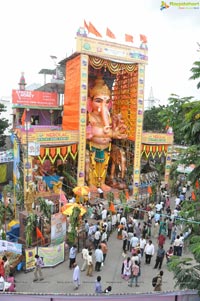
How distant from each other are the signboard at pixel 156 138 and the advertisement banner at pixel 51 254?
456 inches

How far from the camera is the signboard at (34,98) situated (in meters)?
24.7

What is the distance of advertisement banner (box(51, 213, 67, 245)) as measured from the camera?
11.6 metres

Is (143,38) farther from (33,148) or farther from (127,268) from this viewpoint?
(127,268)

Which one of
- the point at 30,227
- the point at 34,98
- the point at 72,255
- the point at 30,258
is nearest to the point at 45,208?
the point at 30,227

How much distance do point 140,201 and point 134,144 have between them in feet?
12.4

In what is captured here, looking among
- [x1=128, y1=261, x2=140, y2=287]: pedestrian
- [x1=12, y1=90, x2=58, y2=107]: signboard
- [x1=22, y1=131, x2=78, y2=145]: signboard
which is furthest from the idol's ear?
[x1=128, y1=261, x2=140, y2=287]: pedestrian

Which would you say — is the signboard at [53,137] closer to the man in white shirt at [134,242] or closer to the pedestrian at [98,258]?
the man in white shirt at [134,242]

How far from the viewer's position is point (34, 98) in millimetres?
25594

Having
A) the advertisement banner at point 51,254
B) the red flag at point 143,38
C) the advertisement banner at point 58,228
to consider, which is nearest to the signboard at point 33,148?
the advertisement banner at point 58,228

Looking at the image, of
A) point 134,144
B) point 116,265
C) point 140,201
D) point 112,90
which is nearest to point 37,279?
point 116,265

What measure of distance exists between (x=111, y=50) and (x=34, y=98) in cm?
949

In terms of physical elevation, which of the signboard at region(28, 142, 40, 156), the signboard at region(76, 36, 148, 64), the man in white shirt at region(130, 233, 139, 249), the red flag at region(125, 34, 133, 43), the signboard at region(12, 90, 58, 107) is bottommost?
the man in white shirt at region(130, 233, 139, 249)

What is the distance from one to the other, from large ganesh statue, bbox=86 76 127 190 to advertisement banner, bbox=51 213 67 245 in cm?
761

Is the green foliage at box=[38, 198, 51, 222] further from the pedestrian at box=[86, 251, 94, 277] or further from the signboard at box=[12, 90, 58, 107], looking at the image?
the signboard at box=[12, 90, 58, 107]
